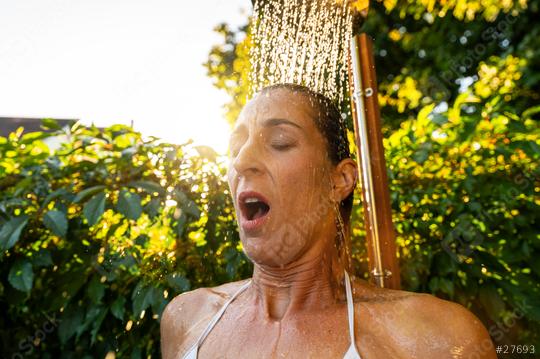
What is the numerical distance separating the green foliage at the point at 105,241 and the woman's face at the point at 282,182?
0.87 meters

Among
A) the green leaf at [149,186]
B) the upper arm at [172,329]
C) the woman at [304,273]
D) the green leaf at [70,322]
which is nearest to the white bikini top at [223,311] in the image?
the woman at [304,273]

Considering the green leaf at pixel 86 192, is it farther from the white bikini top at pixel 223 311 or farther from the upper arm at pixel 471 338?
the upper arm at pixel 471 338

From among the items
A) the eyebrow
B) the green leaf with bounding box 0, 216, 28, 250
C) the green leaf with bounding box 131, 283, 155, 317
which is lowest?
the green leaf with bounding box 131, 283, 155, 317

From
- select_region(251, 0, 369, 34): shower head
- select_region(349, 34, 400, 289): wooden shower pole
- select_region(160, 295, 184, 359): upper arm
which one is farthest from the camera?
Result: select_region(251, 0, 369, 34): shower head

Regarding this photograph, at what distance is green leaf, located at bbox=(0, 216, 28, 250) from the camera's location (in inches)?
93.0

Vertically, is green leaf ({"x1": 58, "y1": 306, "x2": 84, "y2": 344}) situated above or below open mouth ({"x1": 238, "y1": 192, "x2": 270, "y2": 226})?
below

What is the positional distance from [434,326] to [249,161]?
2.61ft

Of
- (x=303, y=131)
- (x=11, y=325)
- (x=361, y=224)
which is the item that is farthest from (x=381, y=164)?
(x=11, y=325)

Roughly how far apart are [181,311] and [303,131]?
0.93 meters

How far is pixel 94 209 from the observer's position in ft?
7.99

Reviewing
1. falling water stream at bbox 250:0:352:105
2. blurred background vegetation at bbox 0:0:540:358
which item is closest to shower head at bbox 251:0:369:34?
falling water stream at bbox 250:0:352:105

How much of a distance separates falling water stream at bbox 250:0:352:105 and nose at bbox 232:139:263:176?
0.63m

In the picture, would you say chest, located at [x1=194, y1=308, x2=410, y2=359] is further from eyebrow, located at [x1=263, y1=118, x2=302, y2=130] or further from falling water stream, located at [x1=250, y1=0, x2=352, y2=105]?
falling water stream, located at [x1=250, y1=0, x2=352, y2=105]

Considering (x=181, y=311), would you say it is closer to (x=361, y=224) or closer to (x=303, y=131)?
(x=303, y=131)
